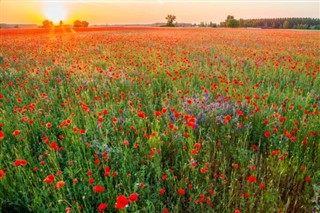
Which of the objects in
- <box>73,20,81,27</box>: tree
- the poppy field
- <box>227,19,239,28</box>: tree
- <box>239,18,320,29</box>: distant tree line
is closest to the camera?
the poppy field

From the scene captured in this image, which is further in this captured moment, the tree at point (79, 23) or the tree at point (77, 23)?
the tree at point (79, 23)

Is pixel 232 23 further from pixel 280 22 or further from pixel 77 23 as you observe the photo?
pixel 77 23

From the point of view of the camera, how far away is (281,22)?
128m

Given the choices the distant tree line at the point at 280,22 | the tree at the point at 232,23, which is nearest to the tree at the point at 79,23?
the tree at the point at 232,23

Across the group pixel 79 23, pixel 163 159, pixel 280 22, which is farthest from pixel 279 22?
pixel 163 159

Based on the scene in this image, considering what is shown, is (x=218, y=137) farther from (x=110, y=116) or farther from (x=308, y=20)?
(x=308, y=20)

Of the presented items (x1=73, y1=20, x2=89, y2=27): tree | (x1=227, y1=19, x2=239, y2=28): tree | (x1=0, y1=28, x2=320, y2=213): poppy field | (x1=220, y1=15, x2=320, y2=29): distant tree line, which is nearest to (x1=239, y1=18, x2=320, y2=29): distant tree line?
(x1=220, y1=15, x2=320, y2=29): distant tree line

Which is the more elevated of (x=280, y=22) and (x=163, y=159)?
(x=280, y=22)

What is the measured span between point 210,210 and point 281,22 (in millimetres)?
145771

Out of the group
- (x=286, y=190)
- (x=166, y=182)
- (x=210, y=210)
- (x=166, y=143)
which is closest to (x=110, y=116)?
(x=166, y=143)

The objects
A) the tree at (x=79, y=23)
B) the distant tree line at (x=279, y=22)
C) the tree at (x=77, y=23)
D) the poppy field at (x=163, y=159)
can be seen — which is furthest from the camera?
the distant tree line at (x=279, y=22)

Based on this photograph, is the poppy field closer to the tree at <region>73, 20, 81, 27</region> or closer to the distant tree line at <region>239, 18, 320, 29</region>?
the tree at <region>73, 20, 81, 27</region>

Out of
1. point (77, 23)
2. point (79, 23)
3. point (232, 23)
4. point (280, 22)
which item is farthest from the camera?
point (280, 22)

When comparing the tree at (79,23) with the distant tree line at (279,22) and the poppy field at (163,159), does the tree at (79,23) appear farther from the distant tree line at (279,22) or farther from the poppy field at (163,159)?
the poppy field at (163,159)
